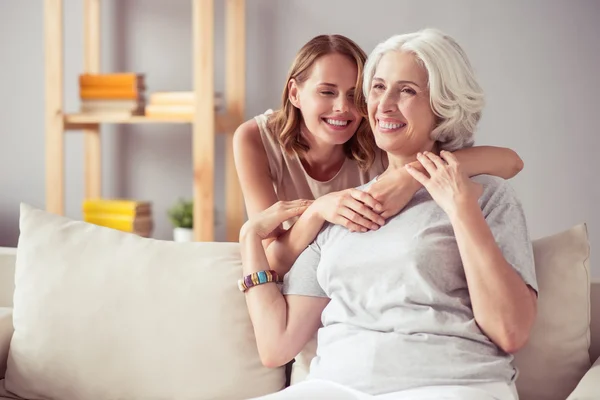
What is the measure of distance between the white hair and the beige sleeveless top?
483 mm

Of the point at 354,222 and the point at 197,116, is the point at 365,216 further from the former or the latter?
the point at 197,116

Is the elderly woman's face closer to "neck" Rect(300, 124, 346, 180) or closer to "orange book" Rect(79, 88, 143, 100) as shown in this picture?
"neck" Rect(300, 124, 346, 180)

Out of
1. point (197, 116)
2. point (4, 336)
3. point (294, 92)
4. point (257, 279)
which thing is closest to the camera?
point (257, 279)

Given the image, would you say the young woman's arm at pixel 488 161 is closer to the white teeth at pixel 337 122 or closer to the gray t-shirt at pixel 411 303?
the gray t-shirt at pixel 411 303

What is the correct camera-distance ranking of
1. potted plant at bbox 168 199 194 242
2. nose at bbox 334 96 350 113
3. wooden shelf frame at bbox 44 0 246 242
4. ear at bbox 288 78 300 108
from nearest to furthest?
nose at bbox 334 96 350 113, ear at bbox 288 78 300 108, wooden shelf frame at bbox 44 0 246 242, potted plant at bbox 168 199 194 242

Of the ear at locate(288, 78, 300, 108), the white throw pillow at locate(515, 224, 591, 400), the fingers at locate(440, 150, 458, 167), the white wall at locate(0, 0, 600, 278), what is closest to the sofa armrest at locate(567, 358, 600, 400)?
the white throw pillow at locate(515, 224, 591, 400)

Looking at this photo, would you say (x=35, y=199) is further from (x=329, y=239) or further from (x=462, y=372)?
(x=462, y=372)

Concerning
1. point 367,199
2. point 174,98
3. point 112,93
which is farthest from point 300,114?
point 112,93

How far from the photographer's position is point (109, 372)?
1.66 metres

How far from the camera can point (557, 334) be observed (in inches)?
60.5

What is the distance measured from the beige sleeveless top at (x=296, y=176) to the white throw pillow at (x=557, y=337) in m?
0.60

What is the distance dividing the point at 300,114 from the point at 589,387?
40.8 inches

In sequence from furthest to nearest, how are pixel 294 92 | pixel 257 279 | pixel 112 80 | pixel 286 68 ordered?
1. pixel 286 68
2. pixel 112 80
3. pixel 294 92
4. pixel 257 279

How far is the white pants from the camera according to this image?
1334 mm
